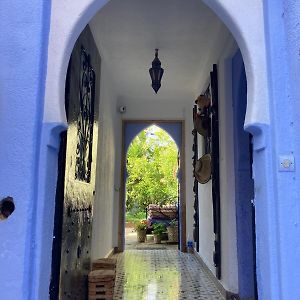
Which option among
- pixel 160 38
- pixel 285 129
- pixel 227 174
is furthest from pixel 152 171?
pixel 285 129

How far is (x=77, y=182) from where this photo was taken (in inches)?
120

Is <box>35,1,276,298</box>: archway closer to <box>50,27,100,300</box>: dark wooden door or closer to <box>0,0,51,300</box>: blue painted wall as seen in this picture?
<box>0,0,51,300</box>: blue painted wall

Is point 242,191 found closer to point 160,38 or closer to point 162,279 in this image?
point 162,279

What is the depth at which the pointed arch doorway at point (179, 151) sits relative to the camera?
7750mm

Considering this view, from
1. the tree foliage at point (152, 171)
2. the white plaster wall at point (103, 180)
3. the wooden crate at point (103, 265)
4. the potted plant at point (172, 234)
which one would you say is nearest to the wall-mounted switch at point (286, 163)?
the wooden crate at point (103, 265)

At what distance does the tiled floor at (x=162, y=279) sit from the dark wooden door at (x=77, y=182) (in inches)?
40.8

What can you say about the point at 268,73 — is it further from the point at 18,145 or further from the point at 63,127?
the point at 18,145

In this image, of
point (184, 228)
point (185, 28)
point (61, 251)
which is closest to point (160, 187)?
point (184, 228)

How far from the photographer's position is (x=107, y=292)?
11.9 ft

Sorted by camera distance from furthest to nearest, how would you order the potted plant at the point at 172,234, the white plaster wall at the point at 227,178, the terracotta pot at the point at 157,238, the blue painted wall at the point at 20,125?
1. the terracotta pot at the point at 157,238
2. the potted plant at the point at 172,234
3. the white plaster wall at the point at 227,178
4. the blue painted wall at the point at 20,125

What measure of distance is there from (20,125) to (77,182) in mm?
1168

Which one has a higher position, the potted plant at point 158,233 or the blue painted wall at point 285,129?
the blue painted wall at point 285,129

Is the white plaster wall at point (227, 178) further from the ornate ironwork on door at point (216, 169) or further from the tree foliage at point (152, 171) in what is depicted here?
the tree foliage at point (152, 171)

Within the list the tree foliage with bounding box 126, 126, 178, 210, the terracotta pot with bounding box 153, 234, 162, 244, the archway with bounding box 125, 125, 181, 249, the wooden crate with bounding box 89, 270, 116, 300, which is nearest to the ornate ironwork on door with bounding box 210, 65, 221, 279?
the wooden crate with bounding box 89, 270, 116, 300
